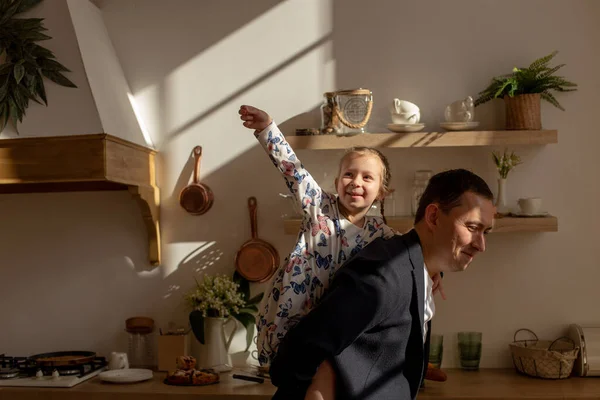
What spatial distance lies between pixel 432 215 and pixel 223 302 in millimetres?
1752

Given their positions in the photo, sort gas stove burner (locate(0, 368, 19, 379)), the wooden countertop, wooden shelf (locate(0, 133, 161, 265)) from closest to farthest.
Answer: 1. the wooden countertop
2. wooden shelf (locate(0, 133, 161, 265))
3. gas stove burner (locate(0, 368, 19, 379))

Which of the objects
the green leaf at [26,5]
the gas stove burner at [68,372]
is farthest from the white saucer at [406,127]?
the gas stove burner at [68,372]

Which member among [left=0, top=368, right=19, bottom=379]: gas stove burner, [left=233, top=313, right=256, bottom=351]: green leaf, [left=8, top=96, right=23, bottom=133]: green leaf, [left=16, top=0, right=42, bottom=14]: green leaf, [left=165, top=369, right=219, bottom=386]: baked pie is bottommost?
[left=165, top=369, right=219, bottom=386]: baked pie

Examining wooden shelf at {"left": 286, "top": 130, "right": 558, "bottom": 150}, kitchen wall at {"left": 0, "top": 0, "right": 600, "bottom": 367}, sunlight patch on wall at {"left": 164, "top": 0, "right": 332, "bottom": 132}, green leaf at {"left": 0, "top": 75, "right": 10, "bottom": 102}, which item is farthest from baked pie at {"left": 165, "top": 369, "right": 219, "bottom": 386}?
green leaf at {"left": 0, "top": 75, "right": 10, "bottom": 102}

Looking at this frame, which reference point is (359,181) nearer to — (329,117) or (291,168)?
(291,168)

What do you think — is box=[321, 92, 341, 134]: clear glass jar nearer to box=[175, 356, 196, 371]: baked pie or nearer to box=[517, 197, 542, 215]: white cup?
box=[517, 197, 542, 215]: white cup

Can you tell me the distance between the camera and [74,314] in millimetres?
3961

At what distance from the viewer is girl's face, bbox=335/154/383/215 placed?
2.70 meters

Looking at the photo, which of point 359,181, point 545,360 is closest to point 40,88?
point 359,181

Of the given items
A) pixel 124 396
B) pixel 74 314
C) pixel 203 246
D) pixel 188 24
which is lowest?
pixel 124 396

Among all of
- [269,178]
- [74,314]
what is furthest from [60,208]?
[269,178]

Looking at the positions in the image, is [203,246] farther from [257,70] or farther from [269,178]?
[257,70]

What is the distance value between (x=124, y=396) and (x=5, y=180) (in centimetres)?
108

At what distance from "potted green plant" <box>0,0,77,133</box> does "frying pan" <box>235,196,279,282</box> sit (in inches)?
42.9
